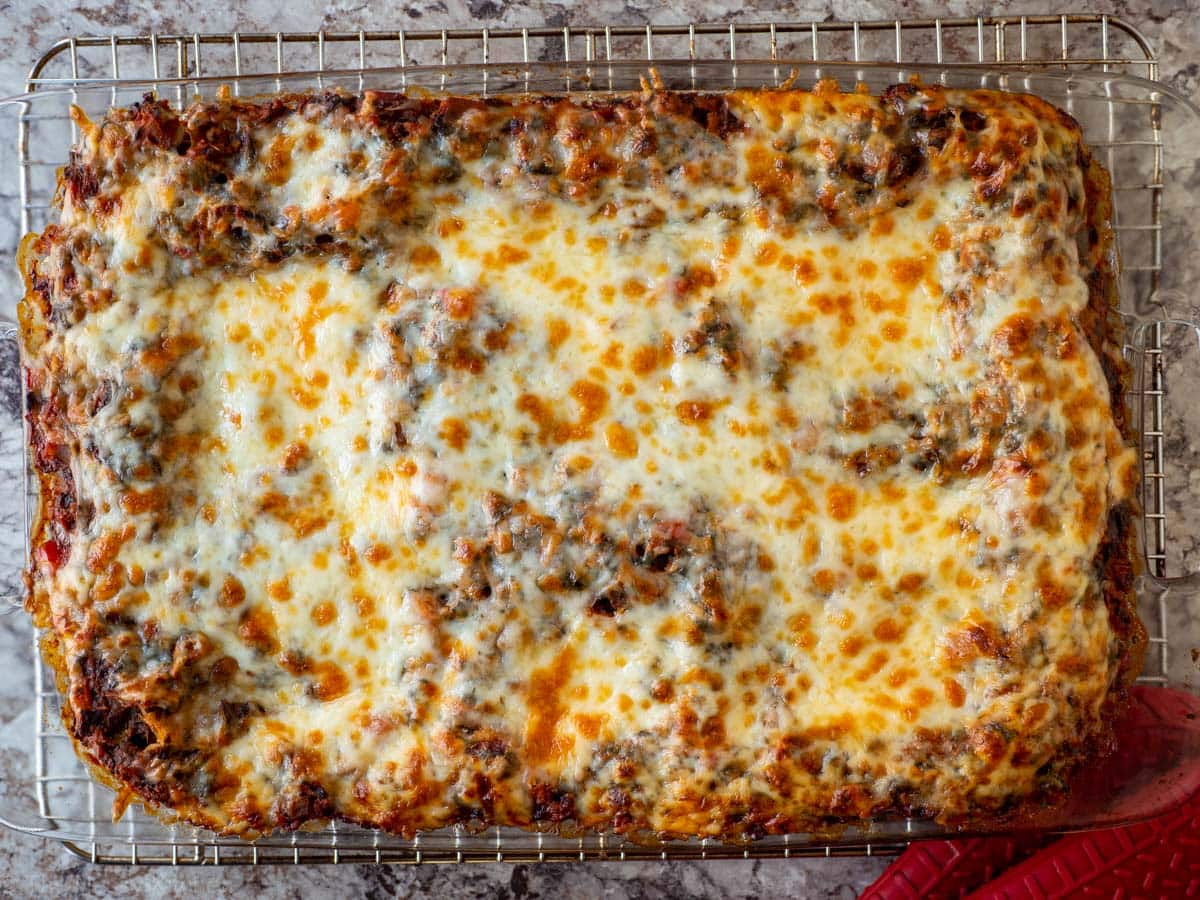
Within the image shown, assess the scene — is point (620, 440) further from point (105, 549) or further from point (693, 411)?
point (105, 549)

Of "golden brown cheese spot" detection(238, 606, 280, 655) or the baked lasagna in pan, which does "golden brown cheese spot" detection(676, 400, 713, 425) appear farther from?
"golden brown cheese spot" detection(238, 606, 280, 655)

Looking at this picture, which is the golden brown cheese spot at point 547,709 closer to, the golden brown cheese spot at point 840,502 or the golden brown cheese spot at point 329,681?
the golden brown cheese spot at point 329,681

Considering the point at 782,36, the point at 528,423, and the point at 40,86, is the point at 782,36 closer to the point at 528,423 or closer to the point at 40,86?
the point at 528,423

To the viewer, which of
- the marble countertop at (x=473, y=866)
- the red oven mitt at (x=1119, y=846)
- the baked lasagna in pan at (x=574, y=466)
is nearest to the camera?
the baked lasagna in pan at (x=574, y=466)

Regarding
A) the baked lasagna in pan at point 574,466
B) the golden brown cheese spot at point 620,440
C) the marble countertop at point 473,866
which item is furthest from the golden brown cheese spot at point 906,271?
the marble countertop at point 473,866

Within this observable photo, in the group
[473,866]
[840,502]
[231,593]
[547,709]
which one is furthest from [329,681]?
[840,502]
